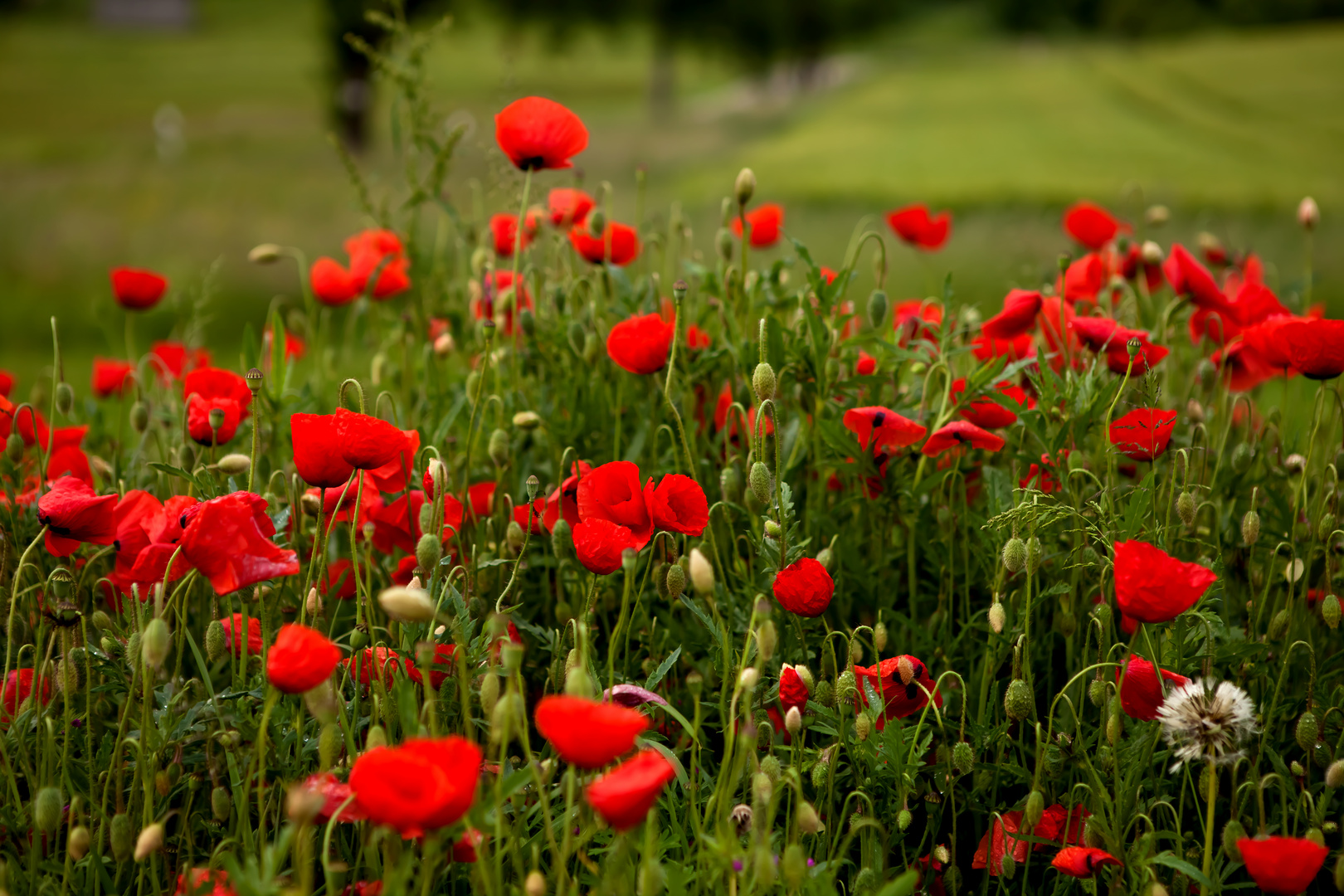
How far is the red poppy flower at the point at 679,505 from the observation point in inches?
43.3

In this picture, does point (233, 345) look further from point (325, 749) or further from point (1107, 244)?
point (325, 749)

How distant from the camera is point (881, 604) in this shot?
1.43m

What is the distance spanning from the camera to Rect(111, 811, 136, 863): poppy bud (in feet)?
3.19

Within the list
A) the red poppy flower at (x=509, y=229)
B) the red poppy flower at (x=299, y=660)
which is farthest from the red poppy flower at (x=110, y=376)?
the red poppy flower at (x=299, y=660)

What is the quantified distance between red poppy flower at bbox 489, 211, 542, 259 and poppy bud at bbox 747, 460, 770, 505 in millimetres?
858

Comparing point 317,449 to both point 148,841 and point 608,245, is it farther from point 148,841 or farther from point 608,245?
point 608,245

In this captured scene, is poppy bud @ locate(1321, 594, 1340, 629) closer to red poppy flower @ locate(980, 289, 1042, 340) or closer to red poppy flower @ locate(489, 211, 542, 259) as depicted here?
red poppy flower @ locate(980, 289, 1042, 340)

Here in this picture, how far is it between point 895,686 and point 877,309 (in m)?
0.62

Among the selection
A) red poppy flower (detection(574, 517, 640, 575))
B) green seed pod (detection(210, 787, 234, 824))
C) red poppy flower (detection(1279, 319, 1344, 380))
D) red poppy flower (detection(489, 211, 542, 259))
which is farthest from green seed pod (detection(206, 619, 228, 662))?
red poppy flower (detection(1279, 319, 1344, 380))

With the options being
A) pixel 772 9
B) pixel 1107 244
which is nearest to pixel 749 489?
pixel 1107 244

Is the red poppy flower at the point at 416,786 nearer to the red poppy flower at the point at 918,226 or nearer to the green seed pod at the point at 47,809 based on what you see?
the green seed pod at the point at 47,809

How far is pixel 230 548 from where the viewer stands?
94 cm

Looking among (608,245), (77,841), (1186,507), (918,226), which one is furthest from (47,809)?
(918,226)

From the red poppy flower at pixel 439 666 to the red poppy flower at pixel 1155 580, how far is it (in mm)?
682
